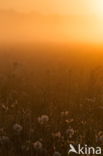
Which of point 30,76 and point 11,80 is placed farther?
point 30,76

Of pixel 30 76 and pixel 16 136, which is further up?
pixel 30 76

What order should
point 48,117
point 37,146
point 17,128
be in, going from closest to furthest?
1. point 37,146
2. point 17,128
3. point 48,117

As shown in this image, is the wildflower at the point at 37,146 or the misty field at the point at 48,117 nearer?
the wildflower at the point at 37,146

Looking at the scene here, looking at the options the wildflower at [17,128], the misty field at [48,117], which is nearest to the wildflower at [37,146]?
the misty field at [48,117]

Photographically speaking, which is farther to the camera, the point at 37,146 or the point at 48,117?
the point at 48,117

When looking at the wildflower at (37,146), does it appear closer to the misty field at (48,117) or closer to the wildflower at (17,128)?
the misty field at (48,117)

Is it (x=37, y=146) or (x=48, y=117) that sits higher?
(x=48, y=117)

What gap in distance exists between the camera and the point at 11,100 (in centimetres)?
868

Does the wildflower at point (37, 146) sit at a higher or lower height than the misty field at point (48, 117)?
lower

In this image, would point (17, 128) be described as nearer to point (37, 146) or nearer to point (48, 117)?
point (37, 146)

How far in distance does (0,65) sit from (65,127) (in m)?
7.00

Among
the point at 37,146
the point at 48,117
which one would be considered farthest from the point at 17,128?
the point at 48,117

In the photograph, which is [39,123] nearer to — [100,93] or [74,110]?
Answer: [74,110]

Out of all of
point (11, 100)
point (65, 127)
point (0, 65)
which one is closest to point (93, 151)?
point (65, 127)
